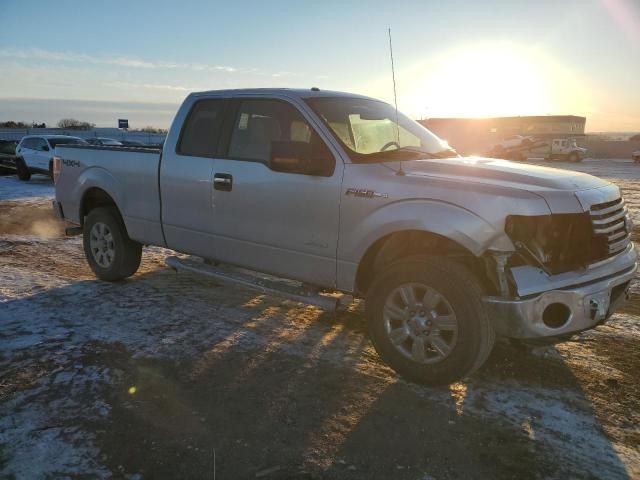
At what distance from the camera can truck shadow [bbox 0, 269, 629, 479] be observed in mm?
2666

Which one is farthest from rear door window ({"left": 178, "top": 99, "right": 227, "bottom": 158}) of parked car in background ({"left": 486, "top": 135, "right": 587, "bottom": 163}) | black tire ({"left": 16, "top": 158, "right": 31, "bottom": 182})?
parked car in background ({"left": 486, "top": 135, "right": 587, "bottom": 163})

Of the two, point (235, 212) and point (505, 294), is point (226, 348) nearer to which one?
point (235, 212)

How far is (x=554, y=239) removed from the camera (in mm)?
3160

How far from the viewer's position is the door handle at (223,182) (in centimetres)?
443

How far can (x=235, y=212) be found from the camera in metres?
4.43

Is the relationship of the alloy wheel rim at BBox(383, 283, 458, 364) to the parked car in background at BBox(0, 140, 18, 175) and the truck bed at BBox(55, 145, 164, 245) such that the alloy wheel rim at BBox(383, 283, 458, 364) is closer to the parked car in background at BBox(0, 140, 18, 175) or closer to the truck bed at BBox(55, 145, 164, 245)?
the truck bed at BBox(55, 145, 164, 245)

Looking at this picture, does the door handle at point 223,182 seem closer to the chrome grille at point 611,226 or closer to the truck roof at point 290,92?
the truck roof at point 290,92

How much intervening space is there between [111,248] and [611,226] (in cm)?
494

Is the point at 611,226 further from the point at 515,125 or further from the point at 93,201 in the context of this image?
the point at 515,125

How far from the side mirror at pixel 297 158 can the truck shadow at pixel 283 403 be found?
4.74 ft

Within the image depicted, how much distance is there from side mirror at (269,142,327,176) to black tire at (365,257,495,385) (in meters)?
0.94

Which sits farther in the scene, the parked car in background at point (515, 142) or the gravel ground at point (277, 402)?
the parked car in background at point (515, 142)

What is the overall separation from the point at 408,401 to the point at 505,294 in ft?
3.06

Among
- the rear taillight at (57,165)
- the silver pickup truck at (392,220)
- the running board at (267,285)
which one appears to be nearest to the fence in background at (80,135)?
the rear taillight at (57,165)
